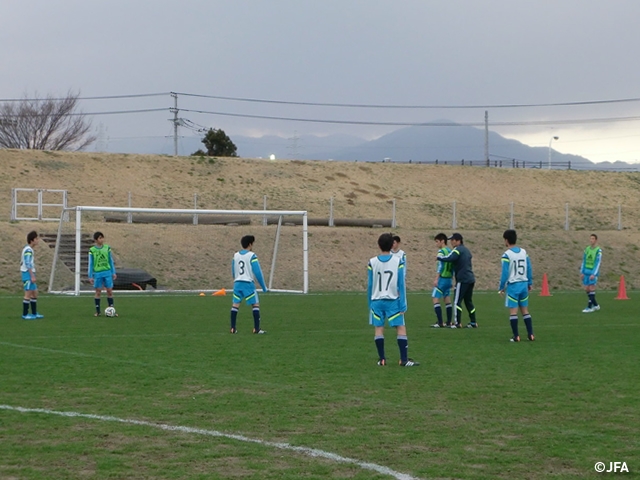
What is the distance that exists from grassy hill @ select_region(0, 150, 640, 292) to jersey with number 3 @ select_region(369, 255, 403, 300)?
2267 centimetres

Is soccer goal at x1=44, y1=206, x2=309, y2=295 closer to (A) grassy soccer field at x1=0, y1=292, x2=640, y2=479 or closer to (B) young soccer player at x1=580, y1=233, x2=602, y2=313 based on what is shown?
(B) young soccer player at x1=580, y1=233, x2=602, y2=313

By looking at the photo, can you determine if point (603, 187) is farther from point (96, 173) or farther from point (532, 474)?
point (532, 474)

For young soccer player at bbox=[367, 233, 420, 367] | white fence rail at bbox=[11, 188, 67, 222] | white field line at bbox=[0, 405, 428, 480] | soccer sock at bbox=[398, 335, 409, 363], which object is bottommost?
white field line at bbox=[0, 405, 428, 480]

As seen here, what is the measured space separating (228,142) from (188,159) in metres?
12.0

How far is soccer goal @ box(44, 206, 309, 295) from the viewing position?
1268 inches

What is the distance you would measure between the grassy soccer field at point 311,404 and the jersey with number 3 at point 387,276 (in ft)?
3.35

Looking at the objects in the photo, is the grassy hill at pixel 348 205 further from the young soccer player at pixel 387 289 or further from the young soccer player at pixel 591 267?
the young soccer player at pixel 387 289

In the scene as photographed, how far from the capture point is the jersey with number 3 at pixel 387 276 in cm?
1168

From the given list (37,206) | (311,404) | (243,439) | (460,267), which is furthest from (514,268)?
(37,206)

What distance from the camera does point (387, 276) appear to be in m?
11.7

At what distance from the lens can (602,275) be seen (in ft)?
134

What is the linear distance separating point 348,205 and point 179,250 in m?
21.0

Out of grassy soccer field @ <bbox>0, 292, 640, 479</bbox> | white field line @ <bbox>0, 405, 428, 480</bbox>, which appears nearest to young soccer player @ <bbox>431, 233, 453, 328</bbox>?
grassy soccer field @ <bbox>0, 292, 640, 479</bbox>

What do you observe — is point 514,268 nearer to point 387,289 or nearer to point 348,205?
point 387,289
